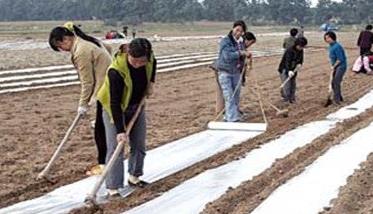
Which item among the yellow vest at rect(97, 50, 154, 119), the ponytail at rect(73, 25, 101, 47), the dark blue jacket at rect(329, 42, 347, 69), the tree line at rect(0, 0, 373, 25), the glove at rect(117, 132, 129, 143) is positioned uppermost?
the ponytail at rect(73, 25, 101, 47)

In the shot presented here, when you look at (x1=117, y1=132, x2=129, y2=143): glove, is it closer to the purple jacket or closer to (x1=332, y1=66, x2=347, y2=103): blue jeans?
(x1=332, y1=66, x2=347, y2=103): blue jeans

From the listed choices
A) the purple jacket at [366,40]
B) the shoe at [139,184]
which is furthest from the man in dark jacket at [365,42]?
the shoe at [139,184]

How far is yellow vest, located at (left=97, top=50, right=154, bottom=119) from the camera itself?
236 inches

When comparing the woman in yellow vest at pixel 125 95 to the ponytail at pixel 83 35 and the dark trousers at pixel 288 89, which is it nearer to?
the ponytail at pixel 83 35

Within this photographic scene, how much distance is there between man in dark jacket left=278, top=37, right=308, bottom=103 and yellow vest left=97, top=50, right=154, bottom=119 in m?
7.35

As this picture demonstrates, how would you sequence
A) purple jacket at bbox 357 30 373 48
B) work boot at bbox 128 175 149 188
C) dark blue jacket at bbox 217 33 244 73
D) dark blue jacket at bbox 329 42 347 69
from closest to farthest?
work boot at bbox 128 175 149 188, dark blue jacket at bbox 217 33 244 73, dark blue jacket at bbox 329 42 347 69, purple jacket at bbox 357 30 373 48

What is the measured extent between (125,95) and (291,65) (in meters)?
7.77

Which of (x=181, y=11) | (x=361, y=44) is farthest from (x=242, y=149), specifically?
(x=181, y=11)

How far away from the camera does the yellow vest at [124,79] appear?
6000mm

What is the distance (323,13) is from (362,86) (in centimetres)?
8855

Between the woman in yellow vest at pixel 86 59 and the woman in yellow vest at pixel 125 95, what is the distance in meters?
0.41

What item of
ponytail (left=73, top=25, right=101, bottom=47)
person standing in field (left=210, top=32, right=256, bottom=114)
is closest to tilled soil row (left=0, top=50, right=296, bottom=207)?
Result: person standing in field (left=210, top=32, right=256, bottom=114)

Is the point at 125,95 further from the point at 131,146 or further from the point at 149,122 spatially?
the point at 149,122

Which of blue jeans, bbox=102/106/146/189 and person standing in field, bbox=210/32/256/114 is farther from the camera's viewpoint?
person standing in field, bbox=210/32/256/114
